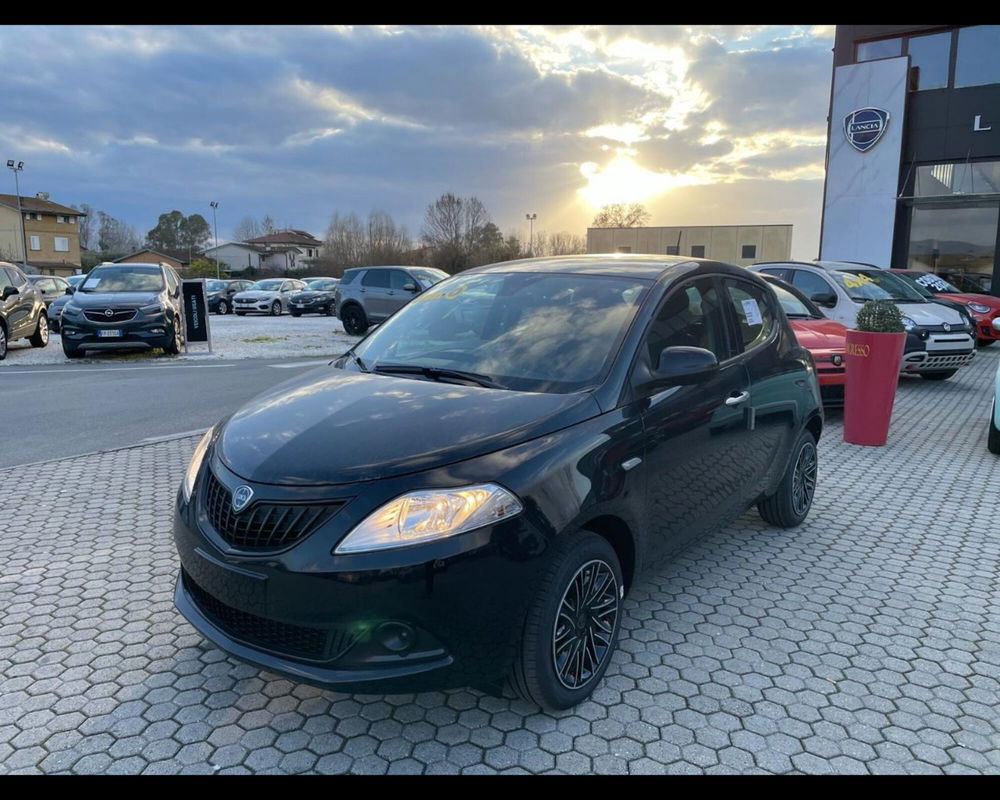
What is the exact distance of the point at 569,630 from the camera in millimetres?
2844

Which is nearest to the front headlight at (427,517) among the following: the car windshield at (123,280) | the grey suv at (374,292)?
the car windshield at (123,280)

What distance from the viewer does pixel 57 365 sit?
43.7 feet

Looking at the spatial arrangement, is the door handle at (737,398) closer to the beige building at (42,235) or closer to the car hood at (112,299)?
the car hood at (112,299)

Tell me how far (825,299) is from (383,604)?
10133 mm

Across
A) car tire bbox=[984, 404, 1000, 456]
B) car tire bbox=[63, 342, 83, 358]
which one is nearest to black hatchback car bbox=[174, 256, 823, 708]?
car tire bbox=[984, 404, 1000, 456]

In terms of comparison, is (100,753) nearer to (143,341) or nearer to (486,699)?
(486,699)

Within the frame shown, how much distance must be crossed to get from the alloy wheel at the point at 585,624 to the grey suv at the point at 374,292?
16.6 m

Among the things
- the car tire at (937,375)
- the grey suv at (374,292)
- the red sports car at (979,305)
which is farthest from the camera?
the grey suv at (374,292)

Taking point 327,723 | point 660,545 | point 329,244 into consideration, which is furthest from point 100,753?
point 329,244

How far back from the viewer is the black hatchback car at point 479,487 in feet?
8.14

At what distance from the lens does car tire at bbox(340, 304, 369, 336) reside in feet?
66.0

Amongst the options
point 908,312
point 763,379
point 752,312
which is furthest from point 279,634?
point 908,312
